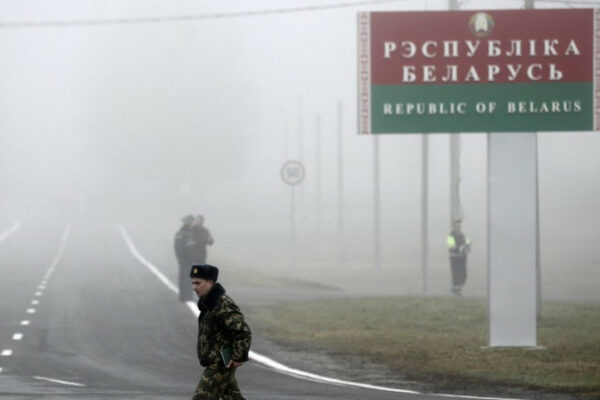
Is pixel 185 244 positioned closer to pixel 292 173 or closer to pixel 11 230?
pixel 292 173

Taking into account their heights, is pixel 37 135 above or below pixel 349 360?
above

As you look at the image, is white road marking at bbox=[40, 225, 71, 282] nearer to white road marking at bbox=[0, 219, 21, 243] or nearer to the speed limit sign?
white road marking at bbox=[0, 219, 21, 243]

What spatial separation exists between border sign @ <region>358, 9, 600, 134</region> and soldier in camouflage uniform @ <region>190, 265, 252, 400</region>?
956cm

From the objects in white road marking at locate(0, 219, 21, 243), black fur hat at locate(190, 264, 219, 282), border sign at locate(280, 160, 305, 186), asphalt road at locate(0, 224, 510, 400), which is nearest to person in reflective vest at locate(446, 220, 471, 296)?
asphalt road at locate(0, 224, 510, 400)

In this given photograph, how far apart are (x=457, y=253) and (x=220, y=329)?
25511mm

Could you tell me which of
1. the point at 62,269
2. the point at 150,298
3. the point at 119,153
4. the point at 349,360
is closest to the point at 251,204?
the point at 119,153

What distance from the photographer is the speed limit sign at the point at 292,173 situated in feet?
142

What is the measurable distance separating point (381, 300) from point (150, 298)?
5.06m

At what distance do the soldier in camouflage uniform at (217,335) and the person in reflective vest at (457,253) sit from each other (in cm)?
2518

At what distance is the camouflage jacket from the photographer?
11117 millimetres

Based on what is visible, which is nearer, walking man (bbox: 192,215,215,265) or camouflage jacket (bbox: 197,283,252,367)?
camouflage jacket (bbox: 197,283,252,367)

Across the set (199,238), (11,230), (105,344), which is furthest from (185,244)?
(11,230)

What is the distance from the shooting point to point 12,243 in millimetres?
69312

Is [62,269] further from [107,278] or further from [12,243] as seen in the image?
[12,243]
